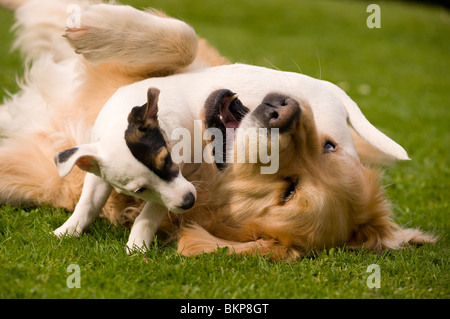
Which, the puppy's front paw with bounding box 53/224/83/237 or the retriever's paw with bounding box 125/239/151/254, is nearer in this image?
the retriever's paw with bounding box 125/239/151/254

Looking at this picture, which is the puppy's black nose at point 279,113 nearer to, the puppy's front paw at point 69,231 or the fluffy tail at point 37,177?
the puppy's front paw at point 69,231

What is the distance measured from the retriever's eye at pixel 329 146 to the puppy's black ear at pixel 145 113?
119 cm

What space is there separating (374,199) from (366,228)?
0.20m

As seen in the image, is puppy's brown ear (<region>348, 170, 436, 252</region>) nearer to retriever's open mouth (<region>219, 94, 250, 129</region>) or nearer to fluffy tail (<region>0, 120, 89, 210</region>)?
retriever's open mouth (<region>219, 94, 250, 129</region>)

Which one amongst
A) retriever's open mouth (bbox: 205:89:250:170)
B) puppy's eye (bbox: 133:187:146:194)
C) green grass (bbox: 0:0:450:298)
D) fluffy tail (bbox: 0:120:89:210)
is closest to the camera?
green grass (bbox: 0:0:450:298)

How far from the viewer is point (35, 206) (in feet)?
13.0

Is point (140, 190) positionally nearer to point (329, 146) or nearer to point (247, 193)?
point (247, 193)

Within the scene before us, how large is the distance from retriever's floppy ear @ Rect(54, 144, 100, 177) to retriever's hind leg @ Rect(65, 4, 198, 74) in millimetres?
1030

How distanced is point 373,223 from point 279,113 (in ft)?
3.70

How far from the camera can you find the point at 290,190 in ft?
11.1

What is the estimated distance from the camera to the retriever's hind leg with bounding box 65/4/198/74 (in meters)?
3.71

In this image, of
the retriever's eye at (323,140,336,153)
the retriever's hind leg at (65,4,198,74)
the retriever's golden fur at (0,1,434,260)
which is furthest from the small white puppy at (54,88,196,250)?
the retriever's eye at (323,140,336,153)

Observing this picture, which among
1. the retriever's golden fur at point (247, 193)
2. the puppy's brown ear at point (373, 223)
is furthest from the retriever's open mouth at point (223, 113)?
the puppy's brown ear at point (373, 223)

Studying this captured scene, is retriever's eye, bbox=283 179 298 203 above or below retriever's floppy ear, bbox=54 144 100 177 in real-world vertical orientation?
below
